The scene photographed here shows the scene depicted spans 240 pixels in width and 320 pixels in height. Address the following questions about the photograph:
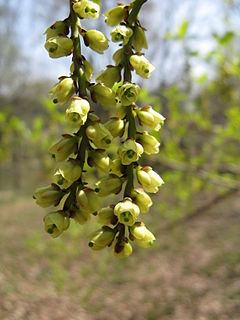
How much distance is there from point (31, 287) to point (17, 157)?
1205cm

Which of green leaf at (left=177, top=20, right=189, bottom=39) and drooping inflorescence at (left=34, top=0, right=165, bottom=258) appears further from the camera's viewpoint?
green leaf at (left=177, top=20, right=189, bottom=39)

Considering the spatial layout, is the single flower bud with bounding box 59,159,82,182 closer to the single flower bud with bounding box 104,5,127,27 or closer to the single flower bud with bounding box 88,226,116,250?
the single flower bud with bounding box 88,226,116,250

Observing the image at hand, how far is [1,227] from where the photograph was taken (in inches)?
382

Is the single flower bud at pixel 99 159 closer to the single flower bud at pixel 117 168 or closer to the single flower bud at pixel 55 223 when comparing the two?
the single flower bud at pixel 117 168

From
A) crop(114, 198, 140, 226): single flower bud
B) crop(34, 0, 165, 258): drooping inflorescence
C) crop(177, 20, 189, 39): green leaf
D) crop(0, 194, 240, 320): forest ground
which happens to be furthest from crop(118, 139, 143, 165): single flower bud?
crop(0, 194, 240, 320): forest ground

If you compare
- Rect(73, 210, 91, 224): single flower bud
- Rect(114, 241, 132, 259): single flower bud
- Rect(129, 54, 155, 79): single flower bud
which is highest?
Rect(129, 54, 155, 79): single flower bud

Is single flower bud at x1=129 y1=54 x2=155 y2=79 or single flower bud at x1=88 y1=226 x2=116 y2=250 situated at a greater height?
single flower bud at x1=129 y1=54 x2=155 y2=79

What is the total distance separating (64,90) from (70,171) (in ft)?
0.63

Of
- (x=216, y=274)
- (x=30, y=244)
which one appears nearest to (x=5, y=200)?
(x=30, y=244)

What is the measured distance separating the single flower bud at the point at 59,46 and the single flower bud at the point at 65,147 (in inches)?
7.8

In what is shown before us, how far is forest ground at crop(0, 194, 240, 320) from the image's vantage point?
4418 mm

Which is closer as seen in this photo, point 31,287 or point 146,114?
point 146,114

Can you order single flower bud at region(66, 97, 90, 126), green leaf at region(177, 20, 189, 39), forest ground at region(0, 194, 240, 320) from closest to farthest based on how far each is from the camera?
single flower bud at region(66, 97, 90, 126), green leaf at region(177, 20, 189, 39), forest ground at region(0, 194, 240, 320)

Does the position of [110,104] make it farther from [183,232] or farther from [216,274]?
[183,232]
